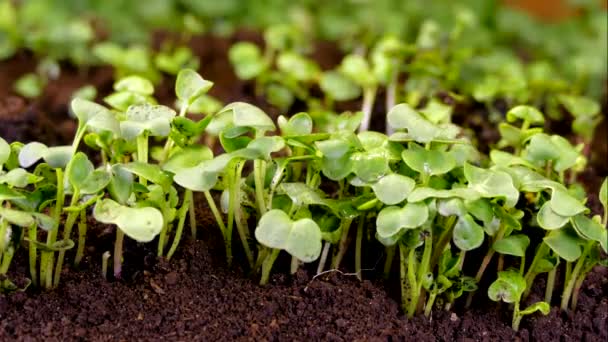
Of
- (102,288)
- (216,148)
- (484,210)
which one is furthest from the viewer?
(216,148)

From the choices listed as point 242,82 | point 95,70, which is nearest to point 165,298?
point 242,82

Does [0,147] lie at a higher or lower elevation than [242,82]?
higher

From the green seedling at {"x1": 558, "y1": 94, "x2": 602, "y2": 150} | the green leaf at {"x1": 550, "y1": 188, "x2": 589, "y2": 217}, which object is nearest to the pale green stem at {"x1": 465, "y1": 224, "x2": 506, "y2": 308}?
the green leaf at {"x1": 550, "y1": 188, "x2": 589, "y2": 217}

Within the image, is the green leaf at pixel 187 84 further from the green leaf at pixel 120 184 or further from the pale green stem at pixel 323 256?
the pale green stem at pixel 323 256

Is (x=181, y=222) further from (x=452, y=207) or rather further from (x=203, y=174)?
(x=452, y=207)

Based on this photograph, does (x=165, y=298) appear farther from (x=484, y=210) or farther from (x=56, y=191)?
(x=484, y=210)

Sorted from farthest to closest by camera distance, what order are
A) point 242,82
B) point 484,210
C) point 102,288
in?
1. point 242,82
2. point 102,288
3. point 484,210

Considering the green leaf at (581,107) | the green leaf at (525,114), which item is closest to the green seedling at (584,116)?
the green leaf at (581,107)

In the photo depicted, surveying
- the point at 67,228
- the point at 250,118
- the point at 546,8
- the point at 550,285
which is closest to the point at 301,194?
the point at 250,118

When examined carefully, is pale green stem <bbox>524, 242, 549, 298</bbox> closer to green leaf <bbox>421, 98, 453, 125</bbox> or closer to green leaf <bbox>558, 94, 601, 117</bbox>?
green leaf <bbox>421, 98, 453, 125</bbox>
